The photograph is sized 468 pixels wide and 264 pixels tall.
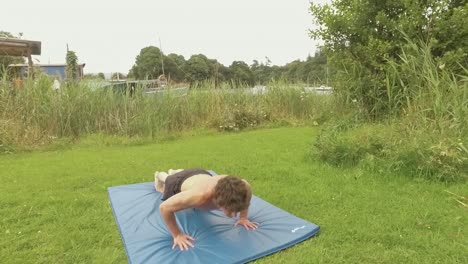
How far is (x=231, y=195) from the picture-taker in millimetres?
2906

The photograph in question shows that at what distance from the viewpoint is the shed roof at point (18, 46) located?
30.0 feet

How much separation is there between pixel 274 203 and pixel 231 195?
1.27 meters

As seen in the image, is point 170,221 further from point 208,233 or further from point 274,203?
point 274,203

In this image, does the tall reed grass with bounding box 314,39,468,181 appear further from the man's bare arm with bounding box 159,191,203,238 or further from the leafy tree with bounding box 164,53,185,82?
the leafy tree with bounding box 164,53,185,82

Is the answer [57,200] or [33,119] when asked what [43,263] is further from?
[33,119]

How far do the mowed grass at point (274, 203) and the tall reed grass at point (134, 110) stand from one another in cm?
126

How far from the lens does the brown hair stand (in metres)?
2.91

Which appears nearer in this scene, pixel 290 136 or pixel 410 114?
pixel 410 114

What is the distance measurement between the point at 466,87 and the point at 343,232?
8.82 feet

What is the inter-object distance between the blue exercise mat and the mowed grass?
110mm

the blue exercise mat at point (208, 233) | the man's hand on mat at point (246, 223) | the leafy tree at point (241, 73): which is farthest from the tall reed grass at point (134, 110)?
the man's hand on mat at point (246, 223)

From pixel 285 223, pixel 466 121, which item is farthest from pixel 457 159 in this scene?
pixel 285 223

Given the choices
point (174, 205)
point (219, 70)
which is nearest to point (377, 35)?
point (174, 205)

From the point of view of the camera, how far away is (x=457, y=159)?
4.29 meters
